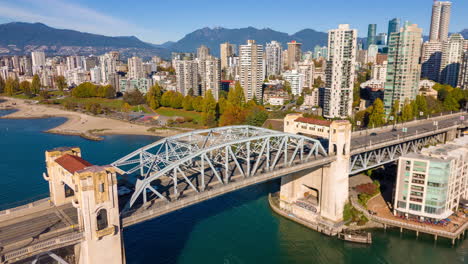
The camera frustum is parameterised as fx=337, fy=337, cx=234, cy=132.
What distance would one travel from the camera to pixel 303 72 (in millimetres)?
109500

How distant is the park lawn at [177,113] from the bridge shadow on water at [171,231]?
4361cm

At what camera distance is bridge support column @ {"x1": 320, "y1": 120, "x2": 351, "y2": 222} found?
1156 inches

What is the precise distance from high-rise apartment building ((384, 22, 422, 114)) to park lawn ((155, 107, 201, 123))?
40799 mm

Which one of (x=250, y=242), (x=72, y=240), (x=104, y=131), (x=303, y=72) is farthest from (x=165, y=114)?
(x=72, y=240)

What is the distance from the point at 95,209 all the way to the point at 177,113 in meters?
67.7

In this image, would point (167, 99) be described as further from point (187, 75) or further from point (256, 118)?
point (256, 118)

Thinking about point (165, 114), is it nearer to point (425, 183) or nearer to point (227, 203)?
point (227, 203)

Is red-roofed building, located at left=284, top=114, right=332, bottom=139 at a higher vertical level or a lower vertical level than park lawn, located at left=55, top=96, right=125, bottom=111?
higher

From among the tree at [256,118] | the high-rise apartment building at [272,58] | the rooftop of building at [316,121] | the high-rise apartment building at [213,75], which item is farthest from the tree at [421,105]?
the high-rise apartment building at [272,58]

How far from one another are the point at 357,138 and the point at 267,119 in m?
28.3

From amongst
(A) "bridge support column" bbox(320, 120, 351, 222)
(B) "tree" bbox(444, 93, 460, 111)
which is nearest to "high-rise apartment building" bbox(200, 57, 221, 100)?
(B) "tree" bbox(444, 93, 460, 111)

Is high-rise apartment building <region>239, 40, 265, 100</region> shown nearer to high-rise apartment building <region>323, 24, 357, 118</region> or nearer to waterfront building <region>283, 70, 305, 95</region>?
waterfront building <region>283, 70, 305, 95</region>

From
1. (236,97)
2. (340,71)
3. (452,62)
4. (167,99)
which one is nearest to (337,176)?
(340,71)

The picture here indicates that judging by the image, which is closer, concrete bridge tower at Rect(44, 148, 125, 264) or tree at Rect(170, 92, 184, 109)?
concrete bridge tower at Rect(44, 148, 125, 264)
